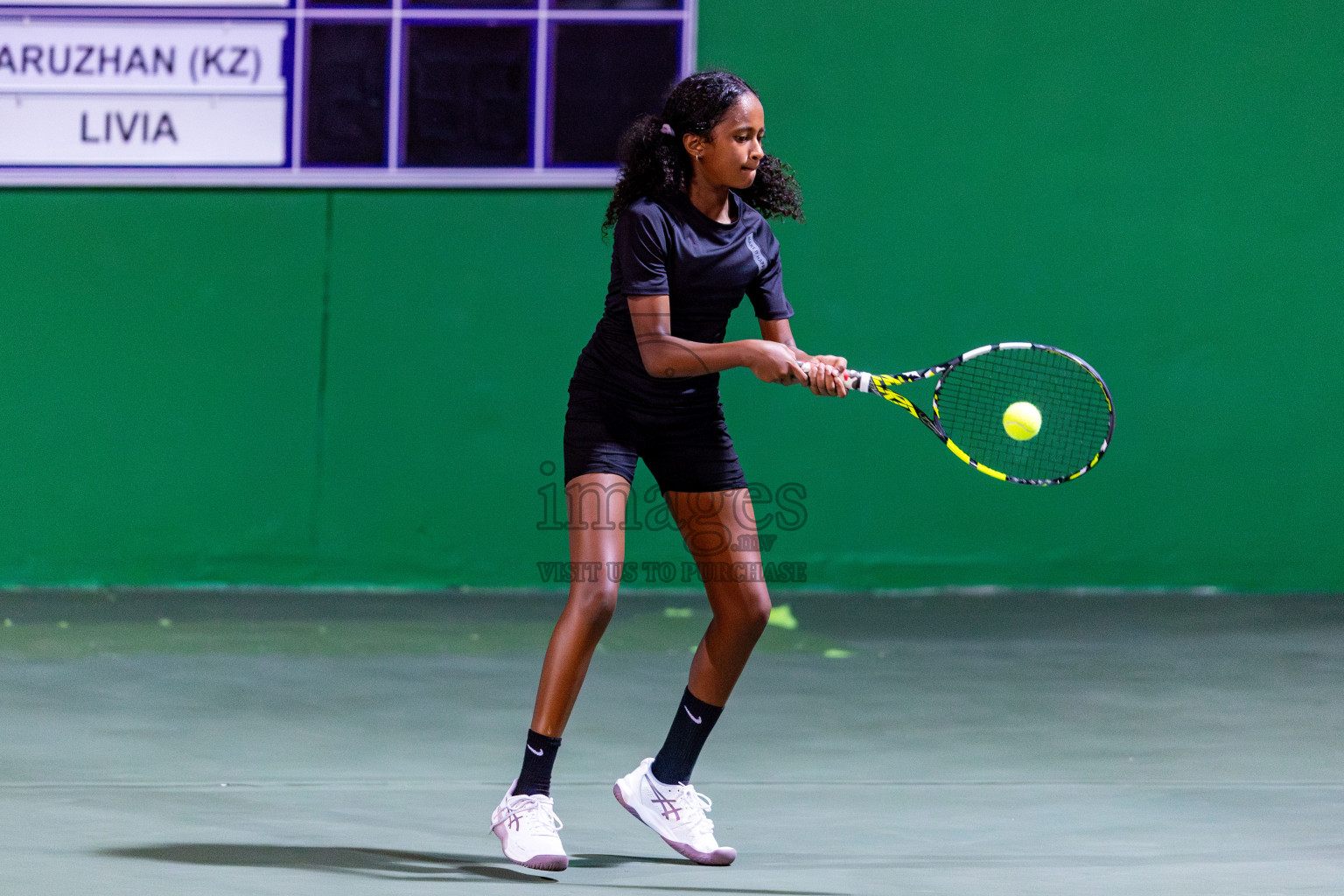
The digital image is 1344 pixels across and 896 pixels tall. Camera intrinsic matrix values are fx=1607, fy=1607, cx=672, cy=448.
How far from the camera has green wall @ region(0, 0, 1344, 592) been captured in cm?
716

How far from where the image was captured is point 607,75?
7.06 metres

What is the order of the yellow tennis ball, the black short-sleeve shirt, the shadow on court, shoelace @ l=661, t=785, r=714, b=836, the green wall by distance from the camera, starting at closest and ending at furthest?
1. the shadow on court
2. the black short-sleeve shirt
3. shoelace @ l=661, t=785, r=714, b=836
4. the yellow tennis ball
5. the green wall

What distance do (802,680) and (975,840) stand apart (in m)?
1.85

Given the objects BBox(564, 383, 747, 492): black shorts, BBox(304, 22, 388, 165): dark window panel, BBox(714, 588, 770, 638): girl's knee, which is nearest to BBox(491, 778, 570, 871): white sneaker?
BBox(714, 588, 770, 638): girl's knee

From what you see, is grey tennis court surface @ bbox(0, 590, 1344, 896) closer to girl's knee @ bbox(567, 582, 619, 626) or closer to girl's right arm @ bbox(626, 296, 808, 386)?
girl's knee @ bbox(567, 582, 619, 626)

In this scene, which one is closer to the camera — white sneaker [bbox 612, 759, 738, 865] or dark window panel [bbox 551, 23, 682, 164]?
white sneaker [bbox 612, 759, 738, 865]

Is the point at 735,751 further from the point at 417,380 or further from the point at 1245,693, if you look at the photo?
the point at 417,380

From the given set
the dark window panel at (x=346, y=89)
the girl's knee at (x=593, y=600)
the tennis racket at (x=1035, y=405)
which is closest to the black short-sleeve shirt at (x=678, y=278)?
the girl's knee at (x=593, y=600)

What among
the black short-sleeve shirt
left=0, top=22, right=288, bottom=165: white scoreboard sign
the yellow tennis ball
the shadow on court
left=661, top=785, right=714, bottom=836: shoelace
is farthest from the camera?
left=0, top=22, right=288, bottom=165: white scoreboard sign

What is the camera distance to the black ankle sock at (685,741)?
11.5ft

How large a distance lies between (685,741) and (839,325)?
3957 millimetres

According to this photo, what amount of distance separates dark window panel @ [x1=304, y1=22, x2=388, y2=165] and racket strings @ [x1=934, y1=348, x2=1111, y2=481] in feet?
9.14

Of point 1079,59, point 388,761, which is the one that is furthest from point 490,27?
point 388,761

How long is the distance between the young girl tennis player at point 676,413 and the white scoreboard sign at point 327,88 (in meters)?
3.65
